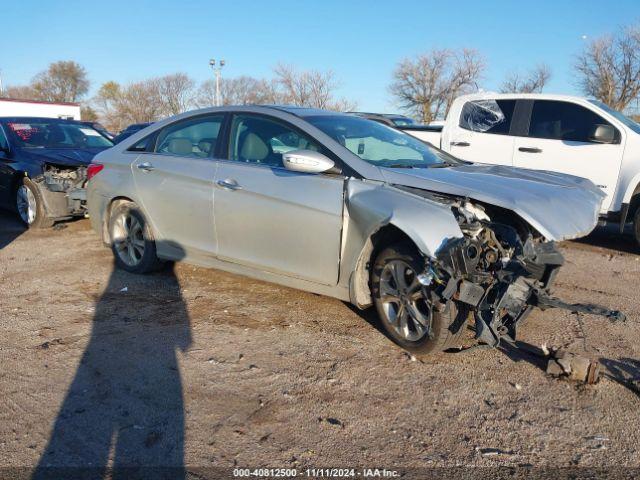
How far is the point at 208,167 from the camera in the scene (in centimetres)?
473

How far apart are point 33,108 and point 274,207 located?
129 ft

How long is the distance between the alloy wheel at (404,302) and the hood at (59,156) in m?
5.58

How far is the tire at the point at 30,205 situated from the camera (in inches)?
295

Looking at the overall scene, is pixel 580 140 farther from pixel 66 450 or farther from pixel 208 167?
pixel 66 450

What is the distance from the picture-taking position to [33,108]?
37188mm

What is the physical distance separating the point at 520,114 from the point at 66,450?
286 inches

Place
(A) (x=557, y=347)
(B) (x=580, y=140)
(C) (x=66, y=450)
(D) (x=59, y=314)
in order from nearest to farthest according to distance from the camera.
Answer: (C) (x=66, y=450), (A) (x=557, y=347), (D) (x=59, y=314), (B) (x=580, y=140)

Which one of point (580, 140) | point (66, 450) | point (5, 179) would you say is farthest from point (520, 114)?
point (5, 179)

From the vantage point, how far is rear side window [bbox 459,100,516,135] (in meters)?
7.95

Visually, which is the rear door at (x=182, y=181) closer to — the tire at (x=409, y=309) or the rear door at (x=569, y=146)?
the tire at (x=409, y=309)

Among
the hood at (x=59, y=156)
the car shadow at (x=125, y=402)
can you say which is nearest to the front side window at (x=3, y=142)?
the hood at (x=59, y=156)

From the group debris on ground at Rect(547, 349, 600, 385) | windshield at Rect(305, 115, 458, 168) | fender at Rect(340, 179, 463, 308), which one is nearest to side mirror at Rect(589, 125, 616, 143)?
windshield at Rect(305, 115, 458, 168)

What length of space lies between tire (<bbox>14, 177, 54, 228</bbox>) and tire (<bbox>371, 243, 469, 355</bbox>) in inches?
222

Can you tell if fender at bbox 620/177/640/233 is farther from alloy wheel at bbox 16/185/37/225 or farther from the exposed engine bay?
alloy wheel at bbox 16/185/37/225
